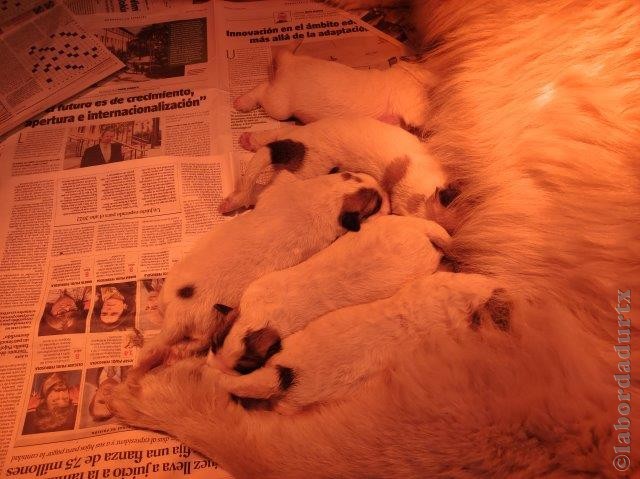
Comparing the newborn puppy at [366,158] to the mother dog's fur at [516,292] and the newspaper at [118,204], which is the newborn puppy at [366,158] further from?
the newspaper at [118,204]

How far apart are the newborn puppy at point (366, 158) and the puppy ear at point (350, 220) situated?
0.13 m

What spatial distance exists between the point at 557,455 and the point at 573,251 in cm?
34

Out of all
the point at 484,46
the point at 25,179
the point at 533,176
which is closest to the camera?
the point at 533,176

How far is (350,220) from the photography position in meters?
1.02

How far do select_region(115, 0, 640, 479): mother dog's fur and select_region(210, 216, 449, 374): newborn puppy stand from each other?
8 centimetres

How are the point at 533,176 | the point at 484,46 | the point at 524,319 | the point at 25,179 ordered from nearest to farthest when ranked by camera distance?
the point at 524,319 < the point at 533,176 < the point at 484,46 < the point at 25,179

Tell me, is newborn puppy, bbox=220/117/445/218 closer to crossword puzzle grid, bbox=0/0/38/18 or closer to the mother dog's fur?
the mother dog's fur

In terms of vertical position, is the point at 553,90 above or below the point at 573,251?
above

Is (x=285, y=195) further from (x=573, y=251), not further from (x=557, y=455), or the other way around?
(x=557, y=455)

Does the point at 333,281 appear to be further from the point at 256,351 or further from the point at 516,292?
the point at 516,292

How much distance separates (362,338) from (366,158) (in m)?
0.40

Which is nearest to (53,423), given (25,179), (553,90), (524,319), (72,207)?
(72,207)

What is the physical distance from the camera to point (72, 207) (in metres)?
1.25

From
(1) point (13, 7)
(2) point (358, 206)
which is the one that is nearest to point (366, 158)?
(2) point (358, 206)
